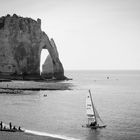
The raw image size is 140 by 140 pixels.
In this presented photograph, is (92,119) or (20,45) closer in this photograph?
(92,119)

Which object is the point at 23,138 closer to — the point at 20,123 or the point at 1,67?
the point at 20,123

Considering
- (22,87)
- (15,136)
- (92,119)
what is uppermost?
(22,87)

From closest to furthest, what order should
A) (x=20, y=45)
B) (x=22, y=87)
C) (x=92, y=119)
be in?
(x=92, y=119)
(x=22, y=87)
(x=20, y=45)

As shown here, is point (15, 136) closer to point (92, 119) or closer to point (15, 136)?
point (15, 136)

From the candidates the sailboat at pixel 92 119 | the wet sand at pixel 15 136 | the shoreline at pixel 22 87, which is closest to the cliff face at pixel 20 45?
the shoreline at pixel 22 87

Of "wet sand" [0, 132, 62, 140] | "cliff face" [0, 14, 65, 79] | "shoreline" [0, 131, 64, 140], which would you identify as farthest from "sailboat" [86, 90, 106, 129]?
"cliff face" [0, 14, 65, 79]

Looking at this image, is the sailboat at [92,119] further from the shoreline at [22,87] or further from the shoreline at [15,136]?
the shoreline at [22,87]

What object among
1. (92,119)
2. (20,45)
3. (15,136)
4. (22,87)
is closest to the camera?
(15,136)

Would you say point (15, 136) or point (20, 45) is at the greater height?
point (20, 45)

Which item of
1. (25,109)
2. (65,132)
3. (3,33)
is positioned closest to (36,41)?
(3,33)

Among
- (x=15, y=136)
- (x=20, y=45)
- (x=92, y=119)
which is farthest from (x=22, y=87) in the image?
(x=15, y=136)
